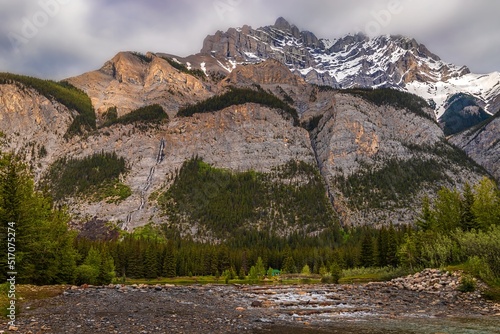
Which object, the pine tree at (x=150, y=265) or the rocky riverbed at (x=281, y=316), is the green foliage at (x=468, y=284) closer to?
the rocky riverbed at (x=281, y=316)

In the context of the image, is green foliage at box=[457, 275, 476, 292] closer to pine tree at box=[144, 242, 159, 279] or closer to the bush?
the bush

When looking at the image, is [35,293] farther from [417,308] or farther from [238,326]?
[417,308]

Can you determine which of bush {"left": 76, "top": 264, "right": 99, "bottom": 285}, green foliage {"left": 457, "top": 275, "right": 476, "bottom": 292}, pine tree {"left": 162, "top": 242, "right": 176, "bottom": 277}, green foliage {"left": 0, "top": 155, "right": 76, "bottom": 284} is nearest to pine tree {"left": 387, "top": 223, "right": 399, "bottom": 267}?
green foliage {"left": 457, "top": 275, "right": 476, "bottom": 292}

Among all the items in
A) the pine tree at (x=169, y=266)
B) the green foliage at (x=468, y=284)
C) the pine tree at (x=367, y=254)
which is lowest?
the pine tree at (x=169, y=266)

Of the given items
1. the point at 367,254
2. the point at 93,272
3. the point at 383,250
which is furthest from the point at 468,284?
the point at 367,254

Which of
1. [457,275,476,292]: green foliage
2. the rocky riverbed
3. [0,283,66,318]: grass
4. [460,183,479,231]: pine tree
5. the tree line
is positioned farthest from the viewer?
[460,183,479,231]: pine tree

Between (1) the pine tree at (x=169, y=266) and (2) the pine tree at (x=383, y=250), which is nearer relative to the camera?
(2) the pine tree at (x=383, y=250)

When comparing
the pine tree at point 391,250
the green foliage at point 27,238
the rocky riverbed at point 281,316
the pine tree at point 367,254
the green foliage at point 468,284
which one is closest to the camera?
the rocky riverbed at point 281,316

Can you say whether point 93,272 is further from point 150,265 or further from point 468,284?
point 150,265

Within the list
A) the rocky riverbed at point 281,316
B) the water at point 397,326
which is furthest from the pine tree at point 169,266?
the water at point 397,326

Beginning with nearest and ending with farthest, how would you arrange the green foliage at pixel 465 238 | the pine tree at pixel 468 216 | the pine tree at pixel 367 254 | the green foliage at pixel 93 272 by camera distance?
the green foliage at pixel 465 238, the green foliage at pixel 93 272, the pine tree at pixel 468 216, the pine tree at pixel 367 254

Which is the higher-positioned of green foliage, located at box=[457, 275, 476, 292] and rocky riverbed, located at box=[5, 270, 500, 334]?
green foliage, located at box=[457, 275, 476, 292]

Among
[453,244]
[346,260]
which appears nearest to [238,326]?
[453,244]

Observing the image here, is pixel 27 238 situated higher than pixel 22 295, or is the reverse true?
pixel 27 238
